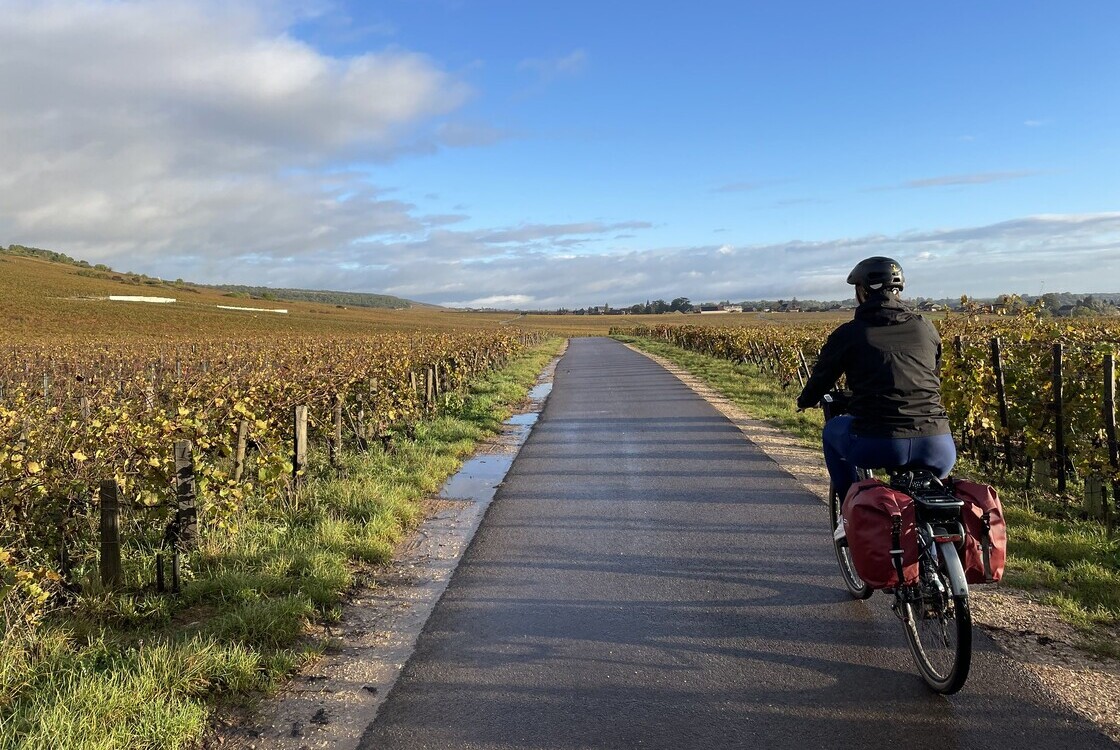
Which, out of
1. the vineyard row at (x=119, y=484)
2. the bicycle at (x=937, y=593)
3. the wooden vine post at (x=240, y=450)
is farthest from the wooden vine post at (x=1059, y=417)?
the wooden vine post at (x=240, y=450)

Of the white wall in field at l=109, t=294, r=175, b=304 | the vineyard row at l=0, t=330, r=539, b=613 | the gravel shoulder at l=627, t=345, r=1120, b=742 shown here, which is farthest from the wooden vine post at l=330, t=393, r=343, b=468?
the white wall in field at l=109, t=294, r=175, b=304

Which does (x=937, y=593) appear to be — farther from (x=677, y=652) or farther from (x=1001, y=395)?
(x=1001, y=395)

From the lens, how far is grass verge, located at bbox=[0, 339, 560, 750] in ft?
9.75

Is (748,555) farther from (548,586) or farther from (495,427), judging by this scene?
(495,427)

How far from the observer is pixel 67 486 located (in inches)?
194

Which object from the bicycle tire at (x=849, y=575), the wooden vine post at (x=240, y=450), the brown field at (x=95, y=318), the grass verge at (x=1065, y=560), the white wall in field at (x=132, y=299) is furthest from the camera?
the white wall in field at (x=132, y=299)

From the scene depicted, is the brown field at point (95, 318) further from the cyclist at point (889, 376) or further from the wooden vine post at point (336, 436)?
the cyclist at point (889, 376)

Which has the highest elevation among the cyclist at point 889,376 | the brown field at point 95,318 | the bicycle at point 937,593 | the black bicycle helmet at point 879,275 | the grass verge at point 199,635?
the brown field at point 95,318

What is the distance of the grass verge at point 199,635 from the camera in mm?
2973

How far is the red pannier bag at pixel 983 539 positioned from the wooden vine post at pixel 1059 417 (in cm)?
486

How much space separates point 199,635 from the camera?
12.3 ft

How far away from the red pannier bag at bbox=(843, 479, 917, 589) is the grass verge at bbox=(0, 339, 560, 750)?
2.88 meters

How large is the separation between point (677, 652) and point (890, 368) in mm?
1835

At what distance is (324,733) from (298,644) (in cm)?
96
